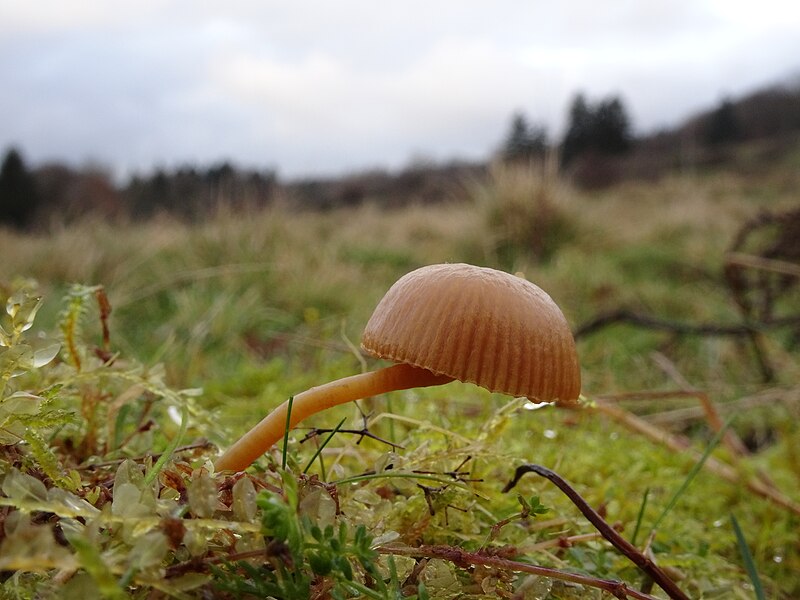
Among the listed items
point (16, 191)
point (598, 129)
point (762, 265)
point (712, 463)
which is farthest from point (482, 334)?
point (598, 129)

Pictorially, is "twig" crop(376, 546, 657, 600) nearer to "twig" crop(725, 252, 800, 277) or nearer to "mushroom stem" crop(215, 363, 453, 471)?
"mushroom stem" crop(215, 363, 453, 471)

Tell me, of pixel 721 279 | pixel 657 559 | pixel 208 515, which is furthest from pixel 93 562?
pixel 721 279

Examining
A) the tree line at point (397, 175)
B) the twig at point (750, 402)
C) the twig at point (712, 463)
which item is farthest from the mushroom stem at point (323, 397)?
the tree line at point (397, 175)

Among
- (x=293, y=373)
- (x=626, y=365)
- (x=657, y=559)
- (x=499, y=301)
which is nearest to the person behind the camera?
(x=499, y=301)

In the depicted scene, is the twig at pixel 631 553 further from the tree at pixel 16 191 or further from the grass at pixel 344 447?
the tree at pixel 16 191

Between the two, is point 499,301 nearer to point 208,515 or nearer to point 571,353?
point 571,353

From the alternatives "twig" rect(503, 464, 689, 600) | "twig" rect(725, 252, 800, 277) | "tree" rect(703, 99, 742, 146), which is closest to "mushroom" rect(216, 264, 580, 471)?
"twig" rect(503, 464, 689, 600)
